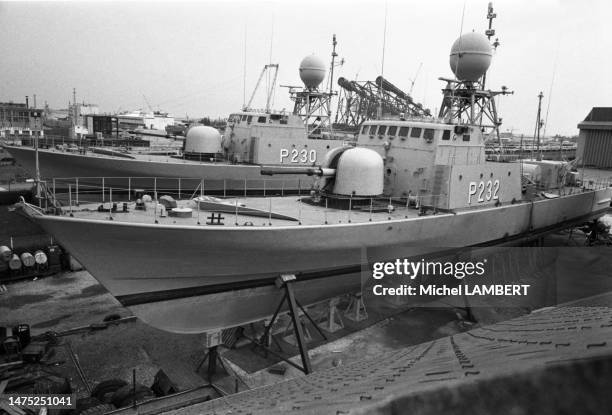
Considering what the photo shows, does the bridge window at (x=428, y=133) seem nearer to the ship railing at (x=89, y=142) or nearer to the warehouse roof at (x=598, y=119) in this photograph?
the ship railing at (x=89, y=142)

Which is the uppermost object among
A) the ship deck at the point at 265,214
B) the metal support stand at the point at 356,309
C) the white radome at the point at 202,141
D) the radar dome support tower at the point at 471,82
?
the radar dome support tower at the point at 471,82

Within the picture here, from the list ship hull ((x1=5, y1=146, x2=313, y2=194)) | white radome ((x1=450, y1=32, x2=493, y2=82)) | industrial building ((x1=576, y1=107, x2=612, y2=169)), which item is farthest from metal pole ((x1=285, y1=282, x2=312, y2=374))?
industrial building ((x1=576, y1=107, x2=612, y2=169))


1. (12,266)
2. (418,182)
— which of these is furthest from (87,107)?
(418,182)

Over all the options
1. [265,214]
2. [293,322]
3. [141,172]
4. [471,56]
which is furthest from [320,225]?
[141,172]

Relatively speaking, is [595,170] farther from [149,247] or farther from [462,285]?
[149,247]

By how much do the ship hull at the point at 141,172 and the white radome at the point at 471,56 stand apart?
24.3 ft

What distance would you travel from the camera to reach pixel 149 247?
8766 mm

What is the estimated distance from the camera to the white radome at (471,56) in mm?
15344

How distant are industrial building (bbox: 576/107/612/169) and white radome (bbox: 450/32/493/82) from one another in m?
19.5

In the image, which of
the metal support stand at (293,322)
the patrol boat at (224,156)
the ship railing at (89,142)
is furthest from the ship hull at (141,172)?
the metal support stand at (293,322)

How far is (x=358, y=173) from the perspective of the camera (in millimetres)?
11547

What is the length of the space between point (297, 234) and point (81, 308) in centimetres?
708

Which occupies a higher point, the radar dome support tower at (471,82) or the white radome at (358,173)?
the radar dome support tower at (471,82)

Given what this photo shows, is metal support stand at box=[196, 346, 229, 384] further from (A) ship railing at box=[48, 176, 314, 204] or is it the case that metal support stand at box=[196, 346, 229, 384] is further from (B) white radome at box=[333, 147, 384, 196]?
(A) ship railing at box=[48, 176, 314, 204]
